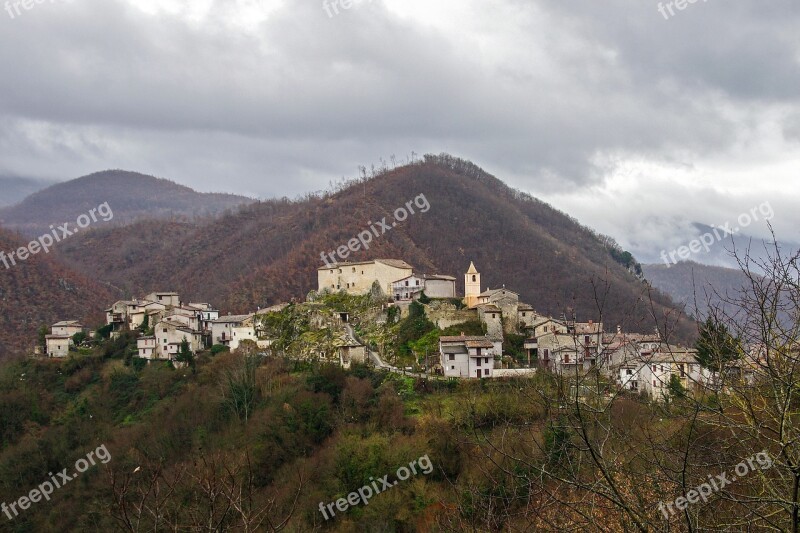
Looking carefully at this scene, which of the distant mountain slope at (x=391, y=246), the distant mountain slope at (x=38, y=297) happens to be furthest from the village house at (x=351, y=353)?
the distant mountain slope at (x=38, y=297)

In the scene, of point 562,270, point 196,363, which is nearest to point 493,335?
point 196,363

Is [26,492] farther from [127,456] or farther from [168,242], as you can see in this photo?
[168,242]

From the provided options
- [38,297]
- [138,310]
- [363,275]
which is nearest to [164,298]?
[138,310]

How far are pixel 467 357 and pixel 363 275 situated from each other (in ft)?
45.9

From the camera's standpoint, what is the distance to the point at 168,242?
167 m

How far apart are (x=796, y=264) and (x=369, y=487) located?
1045 inches

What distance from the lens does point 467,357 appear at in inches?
1665

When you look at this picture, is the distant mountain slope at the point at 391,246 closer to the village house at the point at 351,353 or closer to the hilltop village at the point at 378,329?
the hilltop village at the point at 378,329

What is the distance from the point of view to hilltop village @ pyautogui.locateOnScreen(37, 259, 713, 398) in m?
42.8

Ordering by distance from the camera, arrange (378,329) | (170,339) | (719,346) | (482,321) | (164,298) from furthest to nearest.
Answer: (164,298)
(170,339)
(378,329)
(482,321)
(719,346)

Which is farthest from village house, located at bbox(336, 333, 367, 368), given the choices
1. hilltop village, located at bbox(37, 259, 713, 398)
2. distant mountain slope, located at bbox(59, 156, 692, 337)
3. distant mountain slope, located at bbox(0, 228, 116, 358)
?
distant mountain slope, located at bbox(0, 228, 116, 358)

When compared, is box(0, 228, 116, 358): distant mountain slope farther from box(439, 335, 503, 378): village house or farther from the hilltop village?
box(439, 335, 503, 378): village house

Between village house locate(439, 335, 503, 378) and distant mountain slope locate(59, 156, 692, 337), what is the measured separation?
39.5 m

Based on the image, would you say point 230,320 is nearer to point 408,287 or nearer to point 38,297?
point 408,287
